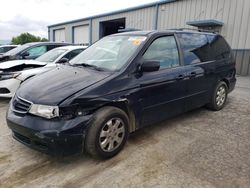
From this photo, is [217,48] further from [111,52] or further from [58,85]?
[58,85]

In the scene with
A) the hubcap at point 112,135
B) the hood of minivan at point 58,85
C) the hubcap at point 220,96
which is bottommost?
the hubcap at point 112,135

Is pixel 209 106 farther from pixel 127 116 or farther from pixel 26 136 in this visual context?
pixel 26 136

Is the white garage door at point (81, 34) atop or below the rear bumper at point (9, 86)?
atop

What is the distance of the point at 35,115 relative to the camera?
269 cm

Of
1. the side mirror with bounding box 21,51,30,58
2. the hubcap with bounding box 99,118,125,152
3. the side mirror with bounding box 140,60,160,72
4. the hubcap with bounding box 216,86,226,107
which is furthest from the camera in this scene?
the side mirror with bounding box 21,51,30,58

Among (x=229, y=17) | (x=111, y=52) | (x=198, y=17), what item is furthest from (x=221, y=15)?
(x=111, y=52)

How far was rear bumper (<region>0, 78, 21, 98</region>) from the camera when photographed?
524 cm

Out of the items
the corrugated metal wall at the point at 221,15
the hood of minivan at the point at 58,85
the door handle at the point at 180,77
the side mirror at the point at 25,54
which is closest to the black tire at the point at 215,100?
the door handle at the point at 180,77

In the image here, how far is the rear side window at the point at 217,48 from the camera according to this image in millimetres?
4774

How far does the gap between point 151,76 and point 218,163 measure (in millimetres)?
1472

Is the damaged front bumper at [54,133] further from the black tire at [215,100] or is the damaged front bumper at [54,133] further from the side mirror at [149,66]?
the black tire at [215,100]

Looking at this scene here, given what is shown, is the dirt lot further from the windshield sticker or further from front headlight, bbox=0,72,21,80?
front headlight, bbox=0,72,21,80

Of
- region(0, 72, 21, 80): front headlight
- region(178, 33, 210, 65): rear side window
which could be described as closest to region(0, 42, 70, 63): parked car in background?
region(0, 72, 21, 80): front headlight

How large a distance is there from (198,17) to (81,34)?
13402 millimetres
